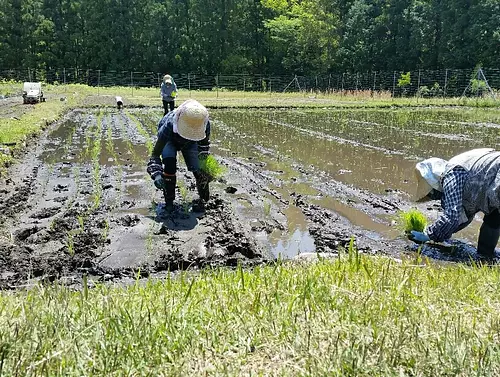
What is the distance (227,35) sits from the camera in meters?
51.6

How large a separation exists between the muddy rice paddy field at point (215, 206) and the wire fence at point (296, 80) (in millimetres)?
22034

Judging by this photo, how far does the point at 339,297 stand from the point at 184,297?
0.81 metres

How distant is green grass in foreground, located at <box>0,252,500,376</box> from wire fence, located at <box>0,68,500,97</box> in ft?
98.7

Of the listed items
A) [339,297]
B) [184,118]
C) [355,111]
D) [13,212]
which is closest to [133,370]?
[339,297]

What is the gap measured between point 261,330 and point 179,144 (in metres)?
3.89

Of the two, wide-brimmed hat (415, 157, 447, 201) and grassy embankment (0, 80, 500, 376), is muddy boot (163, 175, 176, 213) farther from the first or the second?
grassy embankment (0, 80, 500, 376)

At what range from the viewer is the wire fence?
3384 centimetres

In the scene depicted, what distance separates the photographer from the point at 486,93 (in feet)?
82.4

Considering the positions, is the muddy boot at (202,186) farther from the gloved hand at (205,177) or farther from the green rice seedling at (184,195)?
the green rice seedling at (184,195)

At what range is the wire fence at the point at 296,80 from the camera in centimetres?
3384

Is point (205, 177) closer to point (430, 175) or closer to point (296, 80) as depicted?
point (430, 175)

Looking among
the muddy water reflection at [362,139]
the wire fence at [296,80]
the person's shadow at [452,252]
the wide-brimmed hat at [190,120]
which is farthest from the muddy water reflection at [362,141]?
the wire fence at [296,80]

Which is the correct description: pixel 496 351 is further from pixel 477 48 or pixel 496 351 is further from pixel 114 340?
pixel 477 48

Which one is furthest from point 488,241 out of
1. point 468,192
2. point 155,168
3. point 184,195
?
point 184,195
